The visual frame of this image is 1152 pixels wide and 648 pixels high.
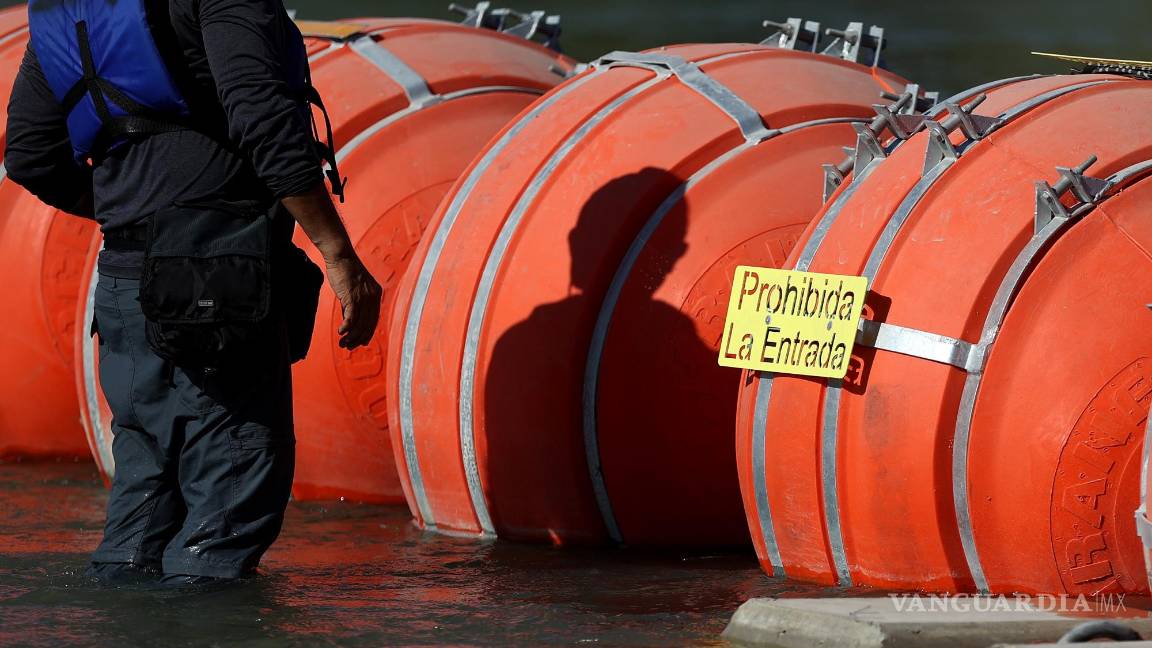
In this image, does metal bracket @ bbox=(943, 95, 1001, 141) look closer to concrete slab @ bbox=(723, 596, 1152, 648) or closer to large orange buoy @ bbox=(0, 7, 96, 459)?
concrete slab @ bbox=(723, 596, 1152, 648)

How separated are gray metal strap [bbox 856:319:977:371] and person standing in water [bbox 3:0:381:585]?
44.6 inches

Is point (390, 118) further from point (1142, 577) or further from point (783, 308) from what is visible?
point (1142, 577)

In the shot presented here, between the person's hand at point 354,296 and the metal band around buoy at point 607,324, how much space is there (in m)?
0.98

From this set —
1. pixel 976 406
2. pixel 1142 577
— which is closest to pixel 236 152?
pixel 976 406

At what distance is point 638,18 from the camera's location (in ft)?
63.2

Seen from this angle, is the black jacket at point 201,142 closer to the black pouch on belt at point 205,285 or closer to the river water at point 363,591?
the black pouch on belt at point 205,285

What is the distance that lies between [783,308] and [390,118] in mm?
2153

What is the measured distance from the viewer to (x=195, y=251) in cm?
373

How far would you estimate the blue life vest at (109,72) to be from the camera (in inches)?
146

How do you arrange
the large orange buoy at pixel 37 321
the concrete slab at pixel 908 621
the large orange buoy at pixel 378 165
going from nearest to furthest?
the concrete slab at pixel 908 621, the large orange buoy at pixel 378 165, the large orange buoy at pixel 37 321

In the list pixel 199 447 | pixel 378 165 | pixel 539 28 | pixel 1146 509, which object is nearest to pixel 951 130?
pixel 1146 509

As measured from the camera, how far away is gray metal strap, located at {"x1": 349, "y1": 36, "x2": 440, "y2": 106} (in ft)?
19.0

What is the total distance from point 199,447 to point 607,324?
1281 millimetres

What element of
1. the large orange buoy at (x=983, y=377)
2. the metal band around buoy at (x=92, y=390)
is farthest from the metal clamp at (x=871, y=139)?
the metal band around buoy at (x=92, y=390)
